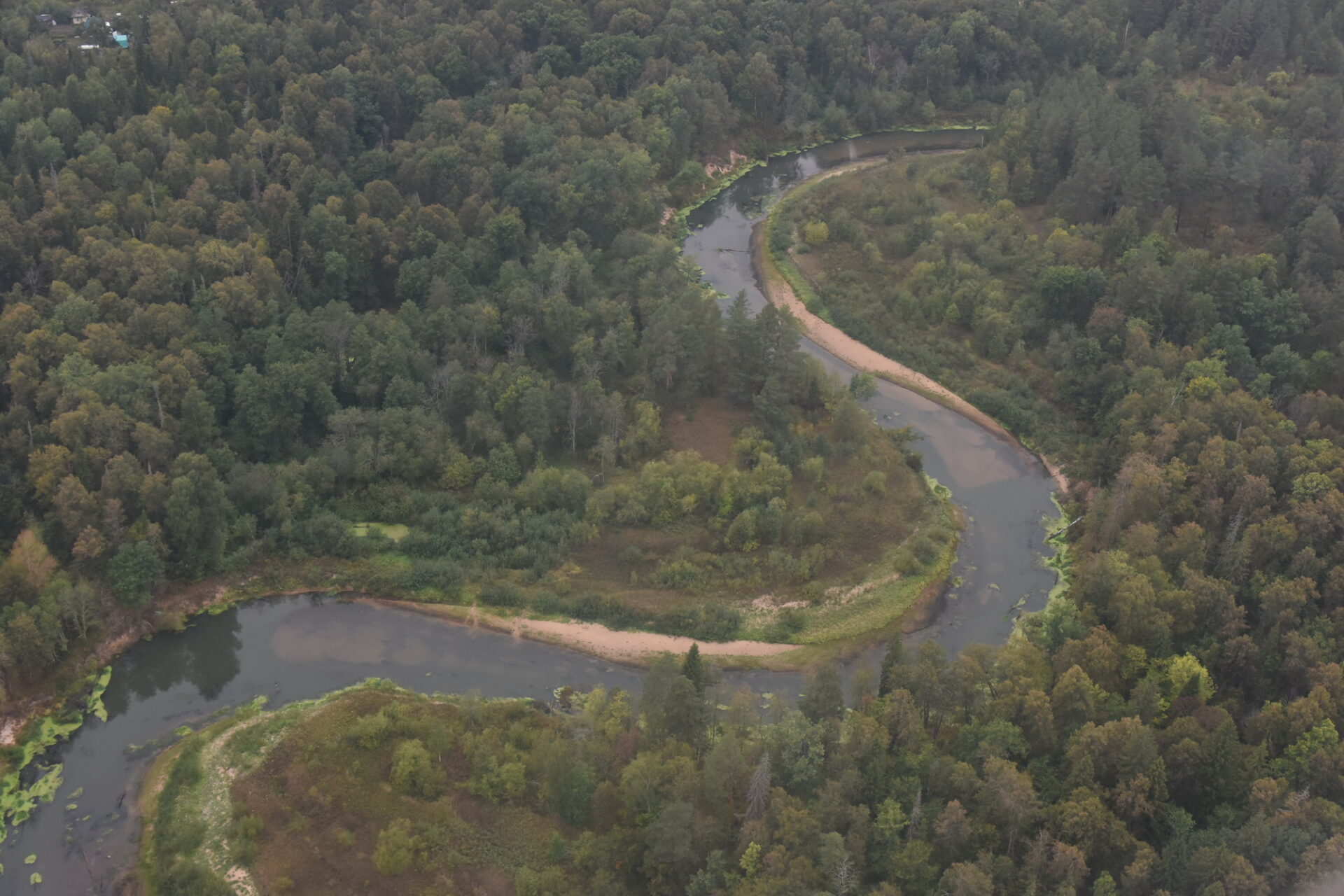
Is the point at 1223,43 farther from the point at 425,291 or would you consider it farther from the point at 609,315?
the point at 425,291

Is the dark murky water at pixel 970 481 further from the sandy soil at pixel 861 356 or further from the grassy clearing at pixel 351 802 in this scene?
the grassy clearing at pixel 351 802

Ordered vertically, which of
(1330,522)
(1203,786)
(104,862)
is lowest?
(104,862)

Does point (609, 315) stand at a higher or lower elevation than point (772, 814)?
higher

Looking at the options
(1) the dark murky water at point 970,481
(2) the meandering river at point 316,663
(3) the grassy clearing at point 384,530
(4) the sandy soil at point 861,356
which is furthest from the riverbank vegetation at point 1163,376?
(3) the grassy clearing at point 384,530

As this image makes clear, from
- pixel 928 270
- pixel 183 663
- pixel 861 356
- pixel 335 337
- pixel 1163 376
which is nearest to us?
pixel 183 663

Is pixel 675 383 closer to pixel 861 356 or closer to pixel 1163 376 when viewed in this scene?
pixel 861 356

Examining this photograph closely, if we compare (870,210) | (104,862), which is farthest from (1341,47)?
(104,862)

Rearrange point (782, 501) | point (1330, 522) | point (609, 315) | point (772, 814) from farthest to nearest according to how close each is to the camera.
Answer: point (609, 315) < point (782, 501) < point (1330, 522) < point (772, 814)

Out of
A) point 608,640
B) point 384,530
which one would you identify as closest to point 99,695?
point 384,530
